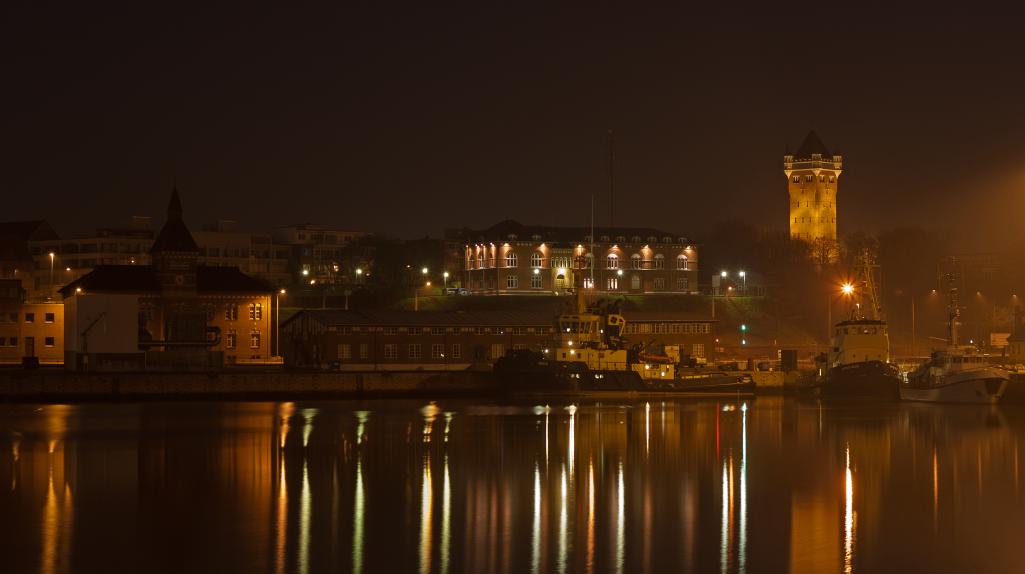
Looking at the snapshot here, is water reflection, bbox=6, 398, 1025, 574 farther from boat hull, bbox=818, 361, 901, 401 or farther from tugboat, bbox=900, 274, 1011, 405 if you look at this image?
boat hull, bbox=818, 361, 901, 401

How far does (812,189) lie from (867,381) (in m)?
84.7

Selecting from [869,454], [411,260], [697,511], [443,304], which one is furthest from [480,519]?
[411,260]

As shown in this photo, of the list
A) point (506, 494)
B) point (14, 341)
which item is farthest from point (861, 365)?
point (14, 341)

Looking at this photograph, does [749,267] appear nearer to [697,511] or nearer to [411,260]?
[411,260]

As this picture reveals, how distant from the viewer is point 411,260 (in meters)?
127

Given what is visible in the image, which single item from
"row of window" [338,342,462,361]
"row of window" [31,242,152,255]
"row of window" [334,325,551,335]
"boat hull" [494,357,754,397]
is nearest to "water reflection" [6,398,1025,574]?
"boat hull" [494,357,754,397]

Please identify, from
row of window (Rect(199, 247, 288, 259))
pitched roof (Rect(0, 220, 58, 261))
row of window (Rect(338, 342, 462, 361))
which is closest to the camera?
row of window (Rect(338, 342, 462, 361))

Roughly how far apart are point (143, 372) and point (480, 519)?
1615 inches

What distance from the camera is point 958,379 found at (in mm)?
59719

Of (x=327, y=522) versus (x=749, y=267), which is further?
(x=749, y=267)

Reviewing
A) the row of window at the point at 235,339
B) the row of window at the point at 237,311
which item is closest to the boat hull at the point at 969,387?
the row of window at the point at 235,339

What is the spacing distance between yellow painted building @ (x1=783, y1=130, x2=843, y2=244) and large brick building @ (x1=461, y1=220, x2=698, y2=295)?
31.1 meters

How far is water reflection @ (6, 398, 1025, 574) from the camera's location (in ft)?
82.1

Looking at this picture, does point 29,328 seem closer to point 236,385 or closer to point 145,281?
point 145,281
